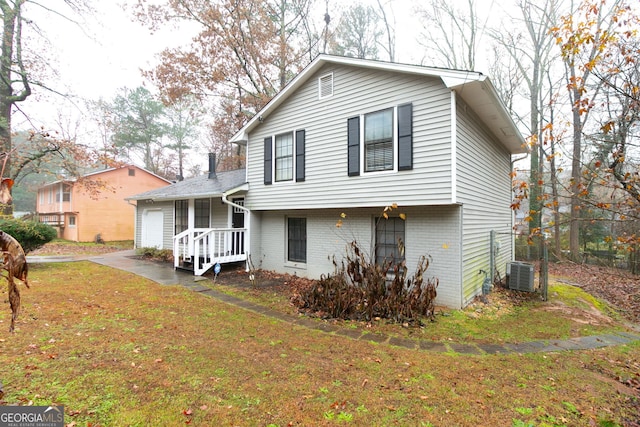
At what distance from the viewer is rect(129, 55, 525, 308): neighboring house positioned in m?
6.50

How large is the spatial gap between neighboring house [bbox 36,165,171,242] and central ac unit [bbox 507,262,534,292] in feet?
71.1

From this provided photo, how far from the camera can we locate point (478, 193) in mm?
7871

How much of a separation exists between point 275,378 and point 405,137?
5.59 m

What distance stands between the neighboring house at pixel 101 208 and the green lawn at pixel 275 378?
17808mm

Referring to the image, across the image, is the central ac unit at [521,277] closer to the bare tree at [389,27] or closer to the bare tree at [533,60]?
the bare tree at [533,60]

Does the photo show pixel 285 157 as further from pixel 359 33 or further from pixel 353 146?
pixel 359 33

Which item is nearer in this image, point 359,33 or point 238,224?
point 238,224

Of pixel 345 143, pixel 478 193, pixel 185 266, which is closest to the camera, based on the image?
pixel 345 143

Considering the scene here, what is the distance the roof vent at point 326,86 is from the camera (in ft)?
27.0

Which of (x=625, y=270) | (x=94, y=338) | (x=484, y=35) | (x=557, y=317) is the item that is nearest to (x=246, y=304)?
(x=94, y=338)

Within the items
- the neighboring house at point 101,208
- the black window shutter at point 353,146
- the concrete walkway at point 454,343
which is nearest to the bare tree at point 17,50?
the neighboring house at point 101,208

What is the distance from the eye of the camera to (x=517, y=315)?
6.62 m

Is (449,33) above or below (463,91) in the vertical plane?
above

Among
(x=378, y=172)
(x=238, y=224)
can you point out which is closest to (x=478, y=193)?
(x=378, y=172)
